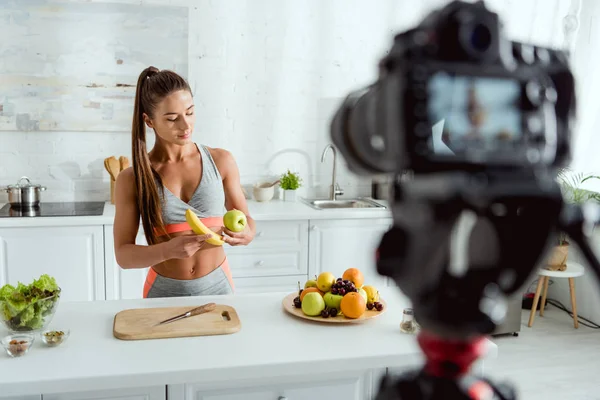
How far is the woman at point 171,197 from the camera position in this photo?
212 cm

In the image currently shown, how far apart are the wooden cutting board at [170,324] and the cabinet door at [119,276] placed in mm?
1588

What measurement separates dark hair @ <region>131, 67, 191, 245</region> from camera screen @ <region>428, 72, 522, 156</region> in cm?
192

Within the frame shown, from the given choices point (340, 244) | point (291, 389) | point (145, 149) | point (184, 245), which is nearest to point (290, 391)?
point (291, 389)

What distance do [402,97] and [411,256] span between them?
0.08 metres

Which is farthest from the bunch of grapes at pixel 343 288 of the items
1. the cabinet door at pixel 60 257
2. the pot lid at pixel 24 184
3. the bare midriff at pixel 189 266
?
the pot lid at pixel 24 184

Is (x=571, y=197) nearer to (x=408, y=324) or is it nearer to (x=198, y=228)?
(x=408, y=324)

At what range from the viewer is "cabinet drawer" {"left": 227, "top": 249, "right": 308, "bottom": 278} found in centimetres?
369

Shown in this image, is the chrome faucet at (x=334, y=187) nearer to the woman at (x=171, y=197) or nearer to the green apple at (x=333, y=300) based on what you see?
the woman at (x=171, y=197)

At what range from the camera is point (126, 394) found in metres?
1.62

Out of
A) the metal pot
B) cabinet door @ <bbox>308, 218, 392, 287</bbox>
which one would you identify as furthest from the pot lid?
cabinet door @ <bbox>308, 218, 392, 287</bbox>

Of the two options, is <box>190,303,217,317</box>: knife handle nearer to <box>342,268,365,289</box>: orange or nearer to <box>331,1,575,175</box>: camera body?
<box>342,268,365,289</box>: orange

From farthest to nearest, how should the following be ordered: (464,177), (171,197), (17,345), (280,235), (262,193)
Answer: (262,193), (280,235), (171,197), (17,345), (464,177)

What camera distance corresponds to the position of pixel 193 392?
167 centimetres

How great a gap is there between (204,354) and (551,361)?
8.90 ft
